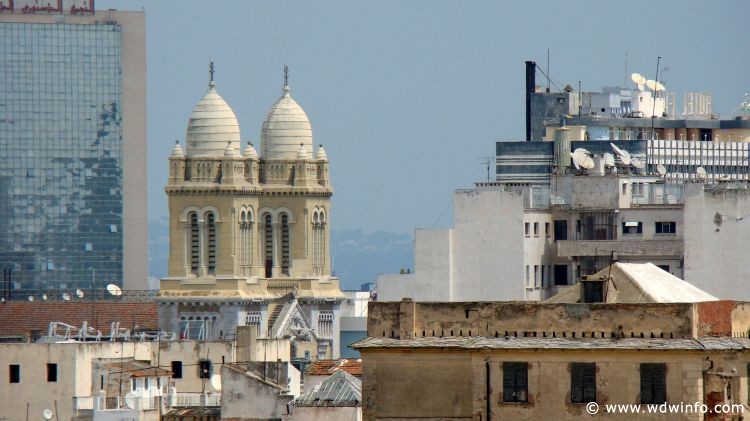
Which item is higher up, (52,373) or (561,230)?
(561,230)

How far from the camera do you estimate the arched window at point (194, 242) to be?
149750mm

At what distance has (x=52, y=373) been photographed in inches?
3698

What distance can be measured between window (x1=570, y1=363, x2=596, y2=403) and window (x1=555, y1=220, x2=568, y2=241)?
53.2m

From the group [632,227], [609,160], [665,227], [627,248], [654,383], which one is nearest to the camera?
[654,383]

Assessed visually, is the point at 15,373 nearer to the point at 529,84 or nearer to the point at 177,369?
the point at 177,369

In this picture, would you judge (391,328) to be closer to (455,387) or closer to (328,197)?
(455,387)

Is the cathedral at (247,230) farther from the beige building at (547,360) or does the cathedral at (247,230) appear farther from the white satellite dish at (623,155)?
the beige building at (547,360)

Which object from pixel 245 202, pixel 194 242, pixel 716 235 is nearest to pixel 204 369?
pixel 716 235

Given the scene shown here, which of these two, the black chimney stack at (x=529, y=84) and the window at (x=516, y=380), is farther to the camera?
the black chimney stack at (x=529, y=84)

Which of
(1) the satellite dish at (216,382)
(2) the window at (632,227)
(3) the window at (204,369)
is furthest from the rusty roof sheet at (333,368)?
(2) the window at (632,227)

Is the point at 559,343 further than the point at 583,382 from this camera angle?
Yes

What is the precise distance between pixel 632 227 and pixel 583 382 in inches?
2046

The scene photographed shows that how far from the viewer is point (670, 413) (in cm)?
5025

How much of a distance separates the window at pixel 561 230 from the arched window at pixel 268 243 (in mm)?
46676
